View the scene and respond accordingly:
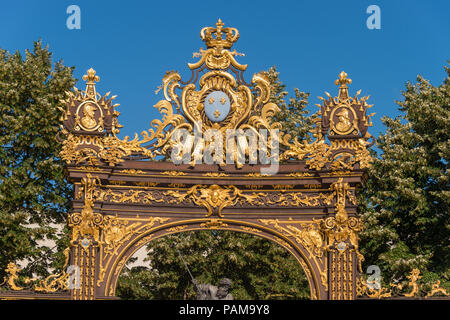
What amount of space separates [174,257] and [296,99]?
746 cm

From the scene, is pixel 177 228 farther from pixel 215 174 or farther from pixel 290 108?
pixel 290 108

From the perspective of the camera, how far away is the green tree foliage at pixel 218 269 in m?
26.8

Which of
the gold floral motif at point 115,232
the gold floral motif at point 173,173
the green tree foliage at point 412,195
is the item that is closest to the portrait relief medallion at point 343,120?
the gold floral motif at point 173,173

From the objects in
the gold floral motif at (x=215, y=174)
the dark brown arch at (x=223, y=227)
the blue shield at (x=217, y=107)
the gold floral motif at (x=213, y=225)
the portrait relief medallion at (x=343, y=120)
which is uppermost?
the blue shield at (x=217, y=107)

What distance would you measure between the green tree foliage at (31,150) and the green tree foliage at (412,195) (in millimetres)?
9333

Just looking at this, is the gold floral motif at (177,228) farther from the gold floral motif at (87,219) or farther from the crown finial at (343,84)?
the crown finial at (343,84)

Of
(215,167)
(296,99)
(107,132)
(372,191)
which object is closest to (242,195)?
(215,167)

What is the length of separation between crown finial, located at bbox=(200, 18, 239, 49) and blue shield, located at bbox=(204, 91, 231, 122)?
3.66 feet

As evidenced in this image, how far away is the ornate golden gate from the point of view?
1806cm

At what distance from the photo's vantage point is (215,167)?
729 inches

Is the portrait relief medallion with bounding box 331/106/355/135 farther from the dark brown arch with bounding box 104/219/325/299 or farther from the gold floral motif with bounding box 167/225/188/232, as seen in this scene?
the gold floral motif with bounding box 167/225/188/232

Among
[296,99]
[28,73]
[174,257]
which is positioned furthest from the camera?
[296,99]
